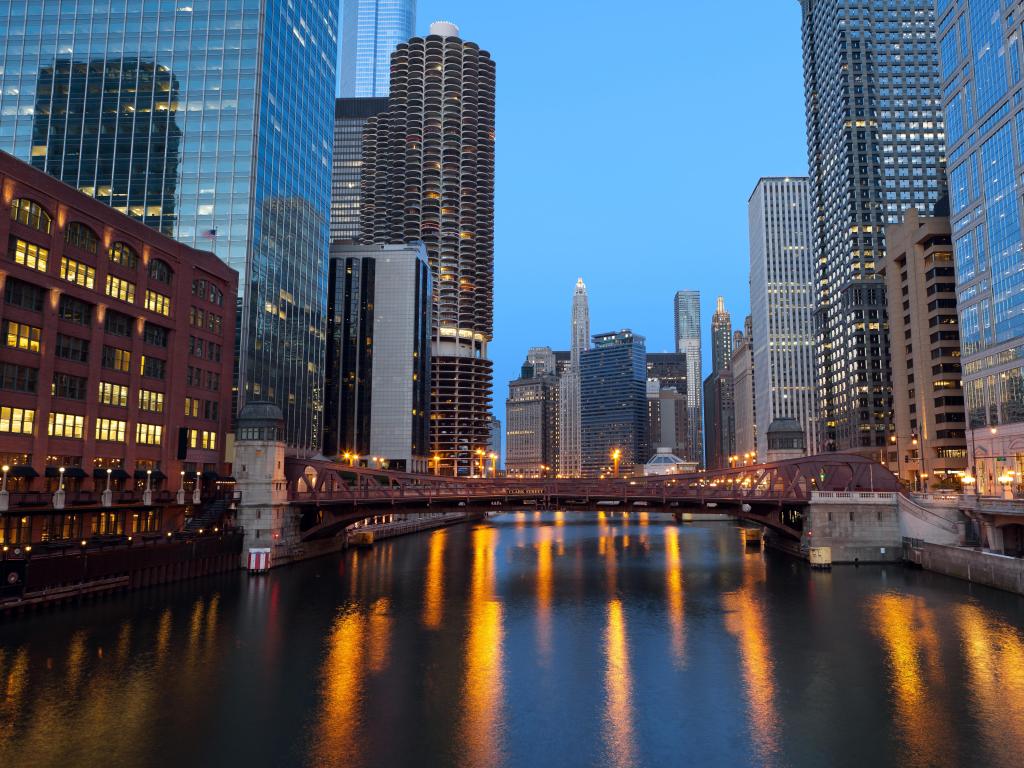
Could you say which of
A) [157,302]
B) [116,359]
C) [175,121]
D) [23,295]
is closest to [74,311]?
[23,295]

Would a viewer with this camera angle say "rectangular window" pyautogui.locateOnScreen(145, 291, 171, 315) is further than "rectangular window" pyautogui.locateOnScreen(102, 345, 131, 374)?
Yes

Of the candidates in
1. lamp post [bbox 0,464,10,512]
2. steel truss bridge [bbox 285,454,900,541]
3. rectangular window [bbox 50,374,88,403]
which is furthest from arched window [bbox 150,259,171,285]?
lamp post [bbox 0,464,10,512]

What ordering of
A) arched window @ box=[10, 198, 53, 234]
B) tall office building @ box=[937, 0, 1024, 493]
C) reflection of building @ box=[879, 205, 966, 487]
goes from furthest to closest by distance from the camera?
reflection of building @ box=[879, 205, 966, 487], tall office building @ box=[937, 0, 1024, 493], arched window @ box=[10, 198, 53, 234]

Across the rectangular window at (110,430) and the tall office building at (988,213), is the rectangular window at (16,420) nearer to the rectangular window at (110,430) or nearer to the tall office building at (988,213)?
the rectangular window at (110,430)

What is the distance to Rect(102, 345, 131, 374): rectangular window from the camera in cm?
6825

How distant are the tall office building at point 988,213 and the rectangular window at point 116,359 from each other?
102 m

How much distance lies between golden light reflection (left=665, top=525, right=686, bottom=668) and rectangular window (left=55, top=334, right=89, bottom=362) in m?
54.0

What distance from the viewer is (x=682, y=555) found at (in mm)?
96875

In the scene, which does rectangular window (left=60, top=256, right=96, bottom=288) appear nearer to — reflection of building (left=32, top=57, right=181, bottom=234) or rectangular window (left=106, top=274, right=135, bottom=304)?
rectangular window (left=106, top=274, right=135, bottom=304)

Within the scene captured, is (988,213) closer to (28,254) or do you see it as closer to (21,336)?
(28,254)

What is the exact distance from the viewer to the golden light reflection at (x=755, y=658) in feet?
98.7

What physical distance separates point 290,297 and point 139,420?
56478mm

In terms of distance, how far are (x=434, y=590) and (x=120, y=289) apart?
A: 133 ft

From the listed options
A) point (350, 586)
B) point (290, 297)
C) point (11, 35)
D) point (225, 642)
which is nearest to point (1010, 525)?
point (350, 586)
